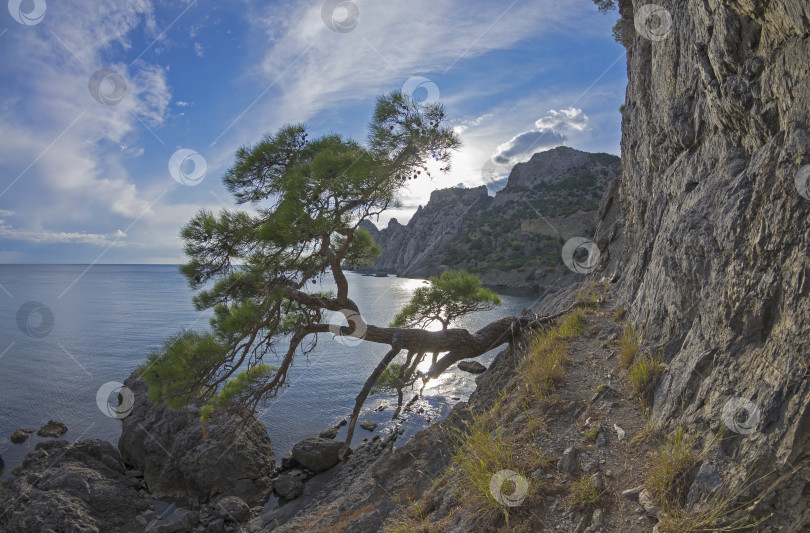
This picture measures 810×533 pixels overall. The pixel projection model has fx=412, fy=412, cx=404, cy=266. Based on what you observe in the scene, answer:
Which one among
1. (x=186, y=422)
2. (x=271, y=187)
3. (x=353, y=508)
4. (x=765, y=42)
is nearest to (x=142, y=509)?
(x=186, y=422)

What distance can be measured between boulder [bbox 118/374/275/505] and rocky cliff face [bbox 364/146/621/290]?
3072cm

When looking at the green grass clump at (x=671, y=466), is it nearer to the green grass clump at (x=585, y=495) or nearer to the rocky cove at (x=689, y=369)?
the rocky cove at (x=689, y=369)

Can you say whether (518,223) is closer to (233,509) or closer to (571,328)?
(571,328)

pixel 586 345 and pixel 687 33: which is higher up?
pixel 687 33

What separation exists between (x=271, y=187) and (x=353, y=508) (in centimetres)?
605

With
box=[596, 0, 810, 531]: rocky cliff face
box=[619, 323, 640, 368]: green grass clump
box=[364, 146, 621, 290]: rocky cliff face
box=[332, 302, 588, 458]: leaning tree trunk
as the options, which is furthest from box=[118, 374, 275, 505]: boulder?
box=[364, 146, 621, 290]: rocky cliff face

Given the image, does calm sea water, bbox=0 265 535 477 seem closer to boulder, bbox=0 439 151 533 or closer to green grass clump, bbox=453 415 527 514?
boulder, bbox=0 439 151 533

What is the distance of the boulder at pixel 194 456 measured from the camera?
38.0ft

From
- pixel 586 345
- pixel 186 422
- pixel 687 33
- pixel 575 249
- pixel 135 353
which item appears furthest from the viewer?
pixel 575 249

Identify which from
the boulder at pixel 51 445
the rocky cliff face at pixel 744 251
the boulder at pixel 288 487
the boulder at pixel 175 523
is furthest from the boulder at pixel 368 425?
the rocky cliff face at pixel 744 251

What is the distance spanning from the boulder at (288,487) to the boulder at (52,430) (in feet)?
31.4

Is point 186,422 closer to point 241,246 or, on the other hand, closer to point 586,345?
point 241,246

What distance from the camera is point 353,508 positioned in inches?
296

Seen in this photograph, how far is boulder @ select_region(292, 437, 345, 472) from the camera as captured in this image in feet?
40.2
